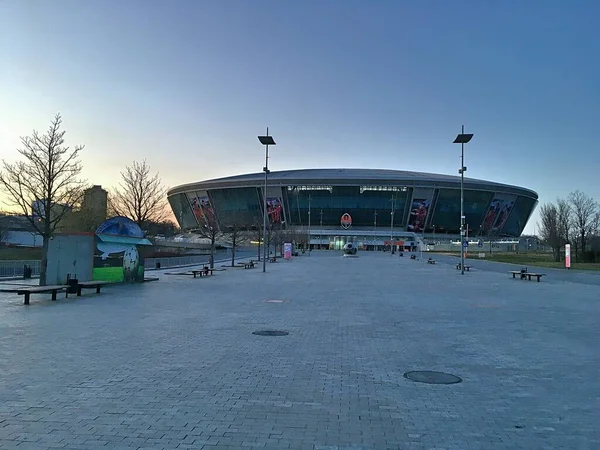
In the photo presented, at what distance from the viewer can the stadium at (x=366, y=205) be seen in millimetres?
127062

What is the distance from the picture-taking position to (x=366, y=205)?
428ft

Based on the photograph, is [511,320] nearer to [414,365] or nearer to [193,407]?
[414,365]

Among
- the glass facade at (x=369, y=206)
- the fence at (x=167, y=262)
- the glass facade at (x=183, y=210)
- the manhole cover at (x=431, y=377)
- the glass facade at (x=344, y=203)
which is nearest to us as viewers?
the manhole cover at (x=431, y=377)

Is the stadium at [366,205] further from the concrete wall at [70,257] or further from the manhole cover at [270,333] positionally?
the manhole cover at [270,333]

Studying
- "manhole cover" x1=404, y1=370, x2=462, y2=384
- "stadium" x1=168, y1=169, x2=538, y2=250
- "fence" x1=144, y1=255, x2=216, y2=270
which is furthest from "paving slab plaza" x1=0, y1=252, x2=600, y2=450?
"stadium" x1=168, y1=169, x2=538, y2=250

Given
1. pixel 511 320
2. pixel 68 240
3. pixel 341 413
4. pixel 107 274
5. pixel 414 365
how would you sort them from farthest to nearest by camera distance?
pixel 107 274, pixel 68 240, pixel 511 320, pixel 414 365, pixel 341 413

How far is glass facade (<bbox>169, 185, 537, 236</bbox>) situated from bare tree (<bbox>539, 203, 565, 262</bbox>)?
41.9 meters

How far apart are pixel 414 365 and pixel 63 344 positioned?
6556 mm

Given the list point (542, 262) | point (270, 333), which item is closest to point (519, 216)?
point (542, 262)

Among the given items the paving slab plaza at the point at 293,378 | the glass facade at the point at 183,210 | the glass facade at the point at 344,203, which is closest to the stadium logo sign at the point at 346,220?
the glass facade at the point at 344,203

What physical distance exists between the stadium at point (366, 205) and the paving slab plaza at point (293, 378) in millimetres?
112129

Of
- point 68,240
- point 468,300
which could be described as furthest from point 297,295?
point 68,240

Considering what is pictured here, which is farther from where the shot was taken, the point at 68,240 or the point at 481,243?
the point at 481,243

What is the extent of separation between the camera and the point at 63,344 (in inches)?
384
